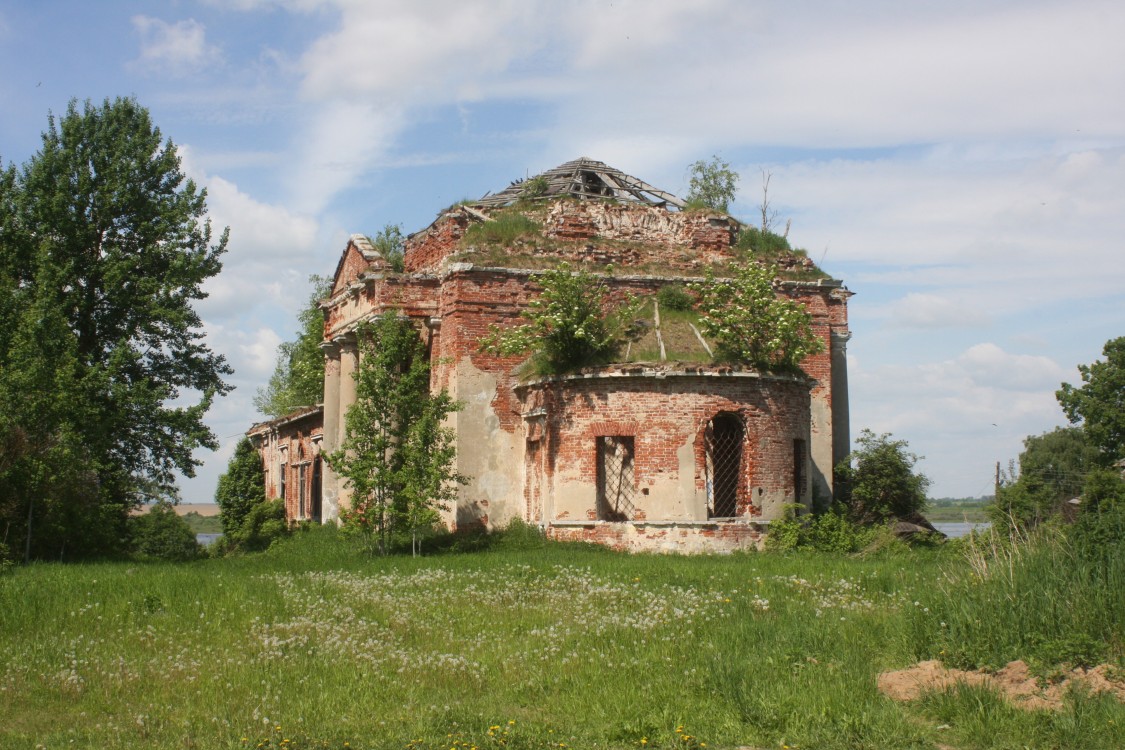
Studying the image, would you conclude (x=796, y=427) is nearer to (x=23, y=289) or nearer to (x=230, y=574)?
(x=230, y=574)

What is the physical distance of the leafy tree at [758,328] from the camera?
22125 millimetres

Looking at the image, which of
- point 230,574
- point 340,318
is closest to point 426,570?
point 230,574

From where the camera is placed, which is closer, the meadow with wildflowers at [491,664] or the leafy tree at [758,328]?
the meadow with wildflowers at [491,664]

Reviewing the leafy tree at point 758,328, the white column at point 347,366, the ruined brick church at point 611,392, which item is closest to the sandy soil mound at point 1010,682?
the ruined brick church at point 611,392

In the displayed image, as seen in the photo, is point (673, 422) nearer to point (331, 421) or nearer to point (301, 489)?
point (331, 421)

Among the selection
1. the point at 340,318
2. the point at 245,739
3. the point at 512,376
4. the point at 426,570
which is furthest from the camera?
the point at 340,318

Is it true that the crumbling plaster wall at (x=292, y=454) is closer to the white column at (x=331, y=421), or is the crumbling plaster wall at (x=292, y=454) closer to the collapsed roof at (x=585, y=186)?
the white column at (x=331, y=421)

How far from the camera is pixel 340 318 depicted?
2800 centimetres

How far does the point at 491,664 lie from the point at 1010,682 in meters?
4.99

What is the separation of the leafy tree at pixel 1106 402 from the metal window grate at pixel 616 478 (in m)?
32.8

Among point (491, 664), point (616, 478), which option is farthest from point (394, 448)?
point (491, 664)

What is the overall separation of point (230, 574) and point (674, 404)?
874 cm

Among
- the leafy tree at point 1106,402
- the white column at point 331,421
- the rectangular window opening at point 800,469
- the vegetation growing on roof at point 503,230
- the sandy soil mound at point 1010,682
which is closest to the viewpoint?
the sandy soil mound at point 1010,682

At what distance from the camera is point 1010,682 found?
9945 mm
